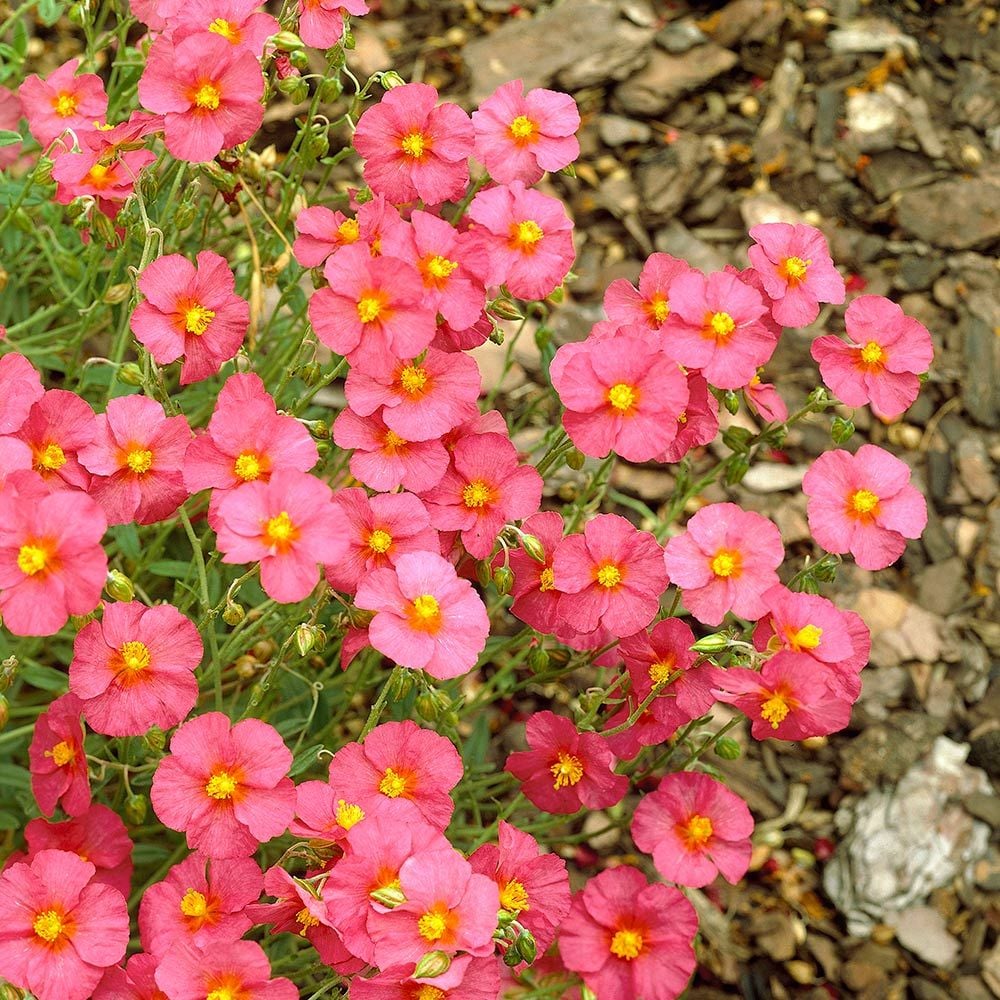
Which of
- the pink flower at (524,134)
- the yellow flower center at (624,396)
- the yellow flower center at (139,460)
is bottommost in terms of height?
the yellow flower center at (139,460)

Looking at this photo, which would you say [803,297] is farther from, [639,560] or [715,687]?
[715,687]

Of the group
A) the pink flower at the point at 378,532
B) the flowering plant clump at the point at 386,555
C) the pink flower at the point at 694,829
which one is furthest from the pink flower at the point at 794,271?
the pink flower at the point at 694,829

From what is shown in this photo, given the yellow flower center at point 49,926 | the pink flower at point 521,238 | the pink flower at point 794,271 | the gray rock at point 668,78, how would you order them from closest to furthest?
the yellow flower center at point 49,926, the pink flower at point 521,238, the pink flower at point 794,271, the gray rock at point 668,78

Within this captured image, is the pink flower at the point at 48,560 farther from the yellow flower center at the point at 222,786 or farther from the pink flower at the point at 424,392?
the pink flower at the point at 424,392

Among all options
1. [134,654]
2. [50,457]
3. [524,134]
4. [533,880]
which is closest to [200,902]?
[134,654]

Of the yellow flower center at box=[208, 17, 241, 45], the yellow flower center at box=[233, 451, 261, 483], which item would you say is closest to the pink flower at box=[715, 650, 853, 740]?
the yellow flower center at box=[233, 451, 261, 483]

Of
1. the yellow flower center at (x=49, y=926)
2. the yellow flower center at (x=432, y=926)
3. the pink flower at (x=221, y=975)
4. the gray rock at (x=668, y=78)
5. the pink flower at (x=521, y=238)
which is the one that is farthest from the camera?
the gray rock at (x=668, y=78)

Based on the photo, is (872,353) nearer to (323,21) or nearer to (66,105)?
(323,21)

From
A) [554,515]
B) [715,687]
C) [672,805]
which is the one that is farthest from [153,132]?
[672,805]
